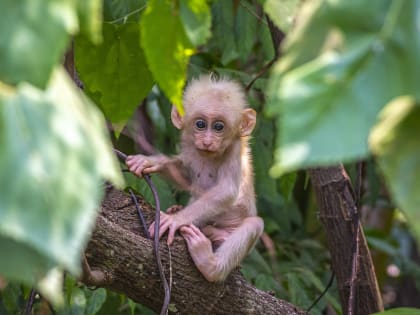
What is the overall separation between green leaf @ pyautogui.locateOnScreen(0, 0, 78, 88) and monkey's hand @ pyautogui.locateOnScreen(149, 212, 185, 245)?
1.84 meters

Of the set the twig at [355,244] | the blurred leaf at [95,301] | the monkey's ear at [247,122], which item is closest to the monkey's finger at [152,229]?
the twig at [355,244]

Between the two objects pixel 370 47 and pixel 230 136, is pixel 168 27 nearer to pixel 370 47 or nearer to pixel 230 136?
pixel 370 47

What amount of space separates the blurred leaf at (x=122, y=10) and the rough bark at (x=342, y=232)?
3.73ft

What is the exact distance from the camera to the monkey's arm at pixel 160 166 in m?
3.33

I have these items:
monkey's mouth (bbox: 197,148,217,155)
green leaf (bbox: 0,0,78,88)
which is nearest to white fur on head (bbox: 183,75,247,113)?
monkey's mouth (bbox: 197,148,217,155)

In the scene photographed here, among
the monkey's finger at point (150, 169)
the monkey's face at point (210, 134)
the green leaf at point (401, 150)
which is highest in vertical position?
the green leaf at point (401, 150)

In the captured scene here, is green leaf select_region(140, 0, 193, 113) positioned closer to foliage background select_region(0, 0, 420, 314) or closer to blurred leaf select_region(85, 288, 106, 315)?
foliage background select_region(0, 0, 420, 314)

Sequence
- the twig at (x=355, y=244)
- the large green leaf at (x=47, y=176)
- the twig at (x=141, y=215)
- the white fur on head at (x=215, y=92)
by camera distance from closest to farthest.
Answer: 1. the large green leaf at (x=47, y=176)
2. the twig at (x=141, y=215)
3. the twig at (x=355, y=244)
4. the white fur on head at (x=215, y=92)

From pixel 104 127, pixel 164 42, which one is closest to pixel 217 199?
pixel 164 42

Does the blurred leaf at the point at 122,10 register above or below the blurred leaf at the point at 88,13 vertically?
above

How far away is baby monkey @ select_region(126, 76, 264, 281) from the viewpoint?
143 inches

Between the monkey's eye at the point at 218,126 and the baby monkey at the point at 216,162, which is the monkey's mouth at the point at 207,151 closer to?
the baby monkey at the point at 216,162

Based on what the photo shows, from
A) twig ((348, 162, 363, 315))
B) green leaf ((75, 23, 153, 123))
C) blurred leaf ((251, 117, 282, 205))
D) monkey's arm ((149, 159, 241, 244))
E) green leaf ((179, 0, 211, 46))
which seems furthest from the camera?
blurred leaf ((251, 117, 282, 205))

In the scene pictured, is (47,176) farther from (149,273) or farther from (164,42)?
(149,273)
